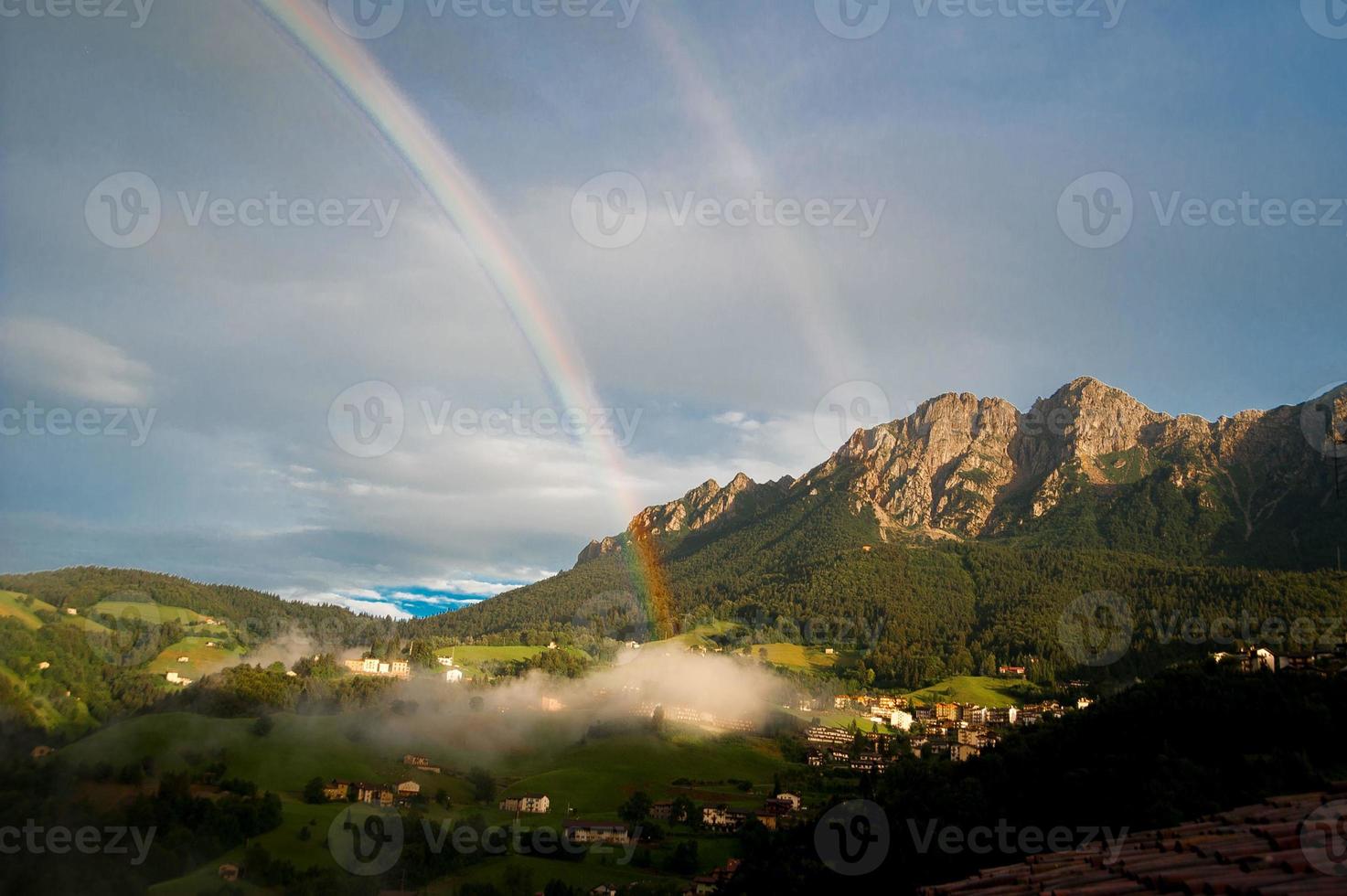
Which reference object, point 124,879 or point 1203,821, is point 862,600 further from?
point 1203,821

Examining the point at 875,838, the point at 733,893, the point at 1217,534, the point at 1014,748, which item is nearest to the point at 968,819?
the point at 875,838

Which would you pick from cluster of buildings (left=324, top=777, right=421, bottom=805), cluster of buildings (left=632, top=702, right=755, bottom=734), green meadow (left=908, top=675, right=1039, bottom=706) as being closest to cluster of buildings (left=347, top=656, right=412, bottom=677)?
cluster of buildings (left=632, top=702, right=755, bottom=734)

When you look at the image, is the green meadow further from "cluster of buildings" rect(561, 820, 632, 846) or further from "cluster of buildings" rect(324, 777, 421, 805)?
"cluster of buildings" rect(324, 777, 421, 805)

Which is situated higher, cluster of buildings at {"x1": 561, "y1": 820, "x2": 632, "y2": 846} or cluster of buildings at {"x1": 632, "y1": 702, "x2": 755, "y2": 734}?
cluster of buildings at {"x1": 632, "y1": 702, "x2": 755, "y2": 734}

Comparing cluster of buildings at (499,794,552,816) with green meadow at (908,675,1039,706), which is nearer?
cluster of buildings at (499,794,552,816)

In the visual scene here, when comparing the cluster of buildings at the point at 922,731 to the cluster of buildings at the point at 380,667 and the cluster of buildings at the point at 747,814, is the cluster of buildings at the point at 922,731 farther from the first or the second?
the cluster of buildings at the point at 380,667

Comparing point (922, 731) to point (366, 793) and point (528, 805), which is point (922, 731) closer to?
point (528, 805)

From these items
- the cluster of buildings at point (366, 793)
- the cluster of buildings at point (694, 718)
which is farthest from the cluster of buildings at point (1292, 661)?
the cluster of buildings at point (366, 793)

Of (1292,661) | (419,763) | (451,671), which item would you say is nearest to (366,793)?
(419,763)
